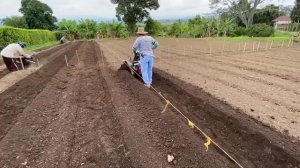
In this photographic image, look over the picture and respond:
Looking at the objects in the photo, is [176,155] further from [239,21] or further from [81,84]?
[239,21]

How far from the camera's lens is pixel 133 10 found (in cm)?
4559

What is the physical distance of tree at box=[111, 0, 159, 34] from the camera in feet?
148

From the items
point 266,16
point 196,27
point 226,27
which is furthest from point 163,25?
point 266,16

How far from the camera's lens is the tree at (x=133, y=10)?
45250 millimetres

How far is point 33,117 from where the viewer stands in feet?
17.8

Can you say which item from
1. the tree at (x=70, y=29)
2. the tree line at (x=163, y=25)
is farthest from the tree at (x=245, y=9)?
the tree at (x=70, y=29)

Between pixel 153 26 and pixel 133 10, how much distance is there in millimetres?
5962

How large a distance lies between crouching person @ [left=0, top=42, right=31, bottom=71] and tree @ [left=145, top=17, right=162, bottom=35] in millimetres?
39947

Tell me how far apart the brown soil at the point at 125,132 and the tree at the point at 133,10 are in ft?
132

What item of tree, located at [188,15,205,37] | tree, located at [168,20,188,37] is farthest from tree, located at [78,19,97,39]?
tree, located at [188,15,205,37]

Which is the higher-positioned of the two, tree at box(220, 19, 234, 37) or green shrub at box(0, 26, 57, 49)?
green shrub at box(0, 26, 57, 49)

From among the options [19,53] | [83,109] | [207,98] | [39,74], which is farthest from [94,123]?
[19,53]

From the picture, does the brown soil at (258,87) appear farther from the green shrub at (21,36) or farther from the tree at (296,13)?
the tree at (296,13)

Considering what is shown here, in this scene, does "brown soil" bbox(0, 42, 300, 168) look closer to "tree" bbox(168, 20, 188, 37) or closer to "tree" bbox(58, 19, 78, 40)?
"tree" bbox(58, 19, 78, 40)
